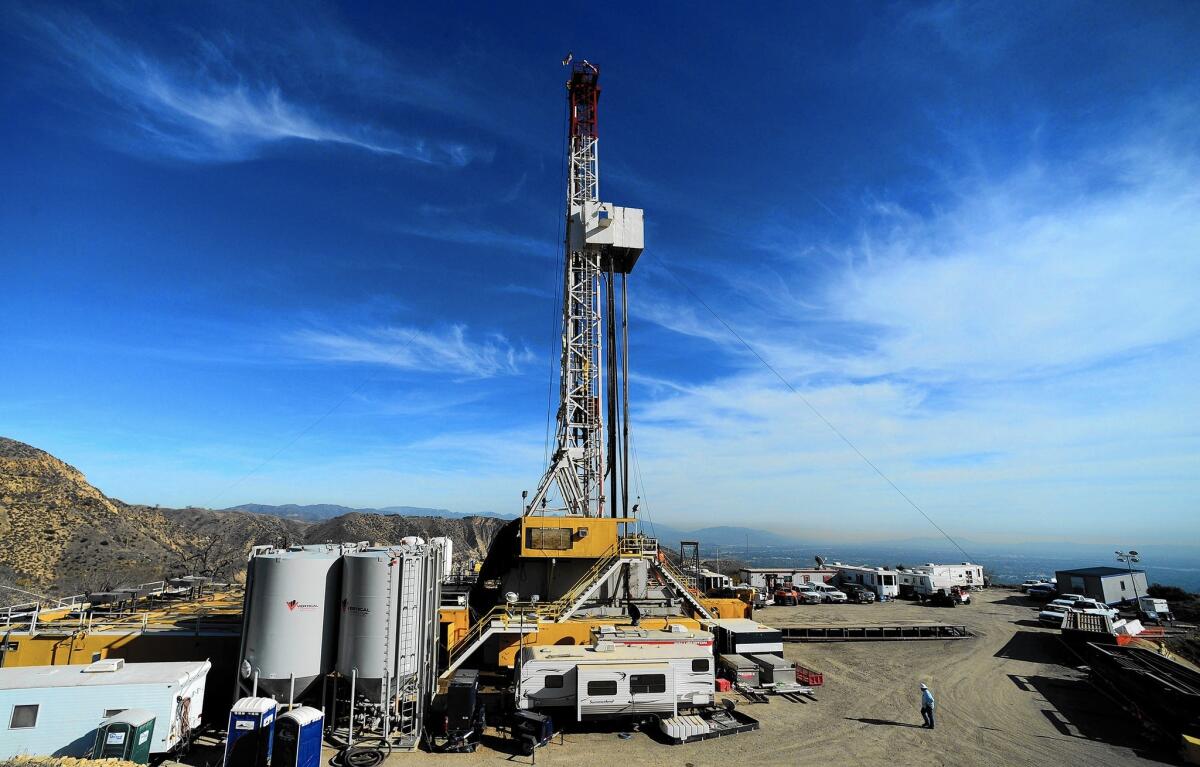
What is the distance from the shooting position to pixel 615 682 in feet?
45.6

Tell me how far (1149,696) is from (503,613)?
721 inches

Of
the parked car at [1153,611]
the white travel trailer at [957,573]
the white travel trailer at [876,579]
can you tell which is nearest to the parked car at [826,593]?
the white travel trailer at [876,579]

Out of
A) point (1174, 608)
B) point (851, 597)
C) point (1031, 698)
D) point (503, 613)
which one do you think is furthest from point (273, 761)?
Result: point (1174, 608)

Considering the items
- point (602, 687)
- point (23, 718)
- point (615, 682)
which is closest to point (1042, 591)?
point (615, 682)

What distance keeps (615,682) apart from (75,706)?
37.9 feet

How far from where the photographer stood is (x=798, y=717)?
49.5 ft

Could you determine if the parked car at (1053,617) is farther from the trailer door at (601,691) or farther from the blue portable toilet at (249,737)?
the blue portable toilet at (249,737)

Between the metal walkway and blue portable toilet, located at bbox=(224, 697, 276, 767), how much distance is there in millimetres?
19904

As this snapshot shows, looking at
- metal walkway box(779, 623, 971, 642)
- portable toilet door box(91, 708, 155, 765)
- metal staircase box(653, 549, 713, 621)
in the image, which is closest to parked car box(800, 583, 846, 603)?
metal walkway box(779, 623, 971, 642)

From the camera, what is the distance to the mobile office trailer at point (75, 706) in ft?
37.7

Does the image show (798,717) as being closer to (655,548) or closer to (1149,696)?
(655,548)

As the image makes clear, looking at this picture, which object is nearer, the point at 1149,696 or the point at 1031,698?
the point at 1149,696

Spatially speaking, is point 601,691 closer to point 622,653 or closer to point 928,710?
point 622,653

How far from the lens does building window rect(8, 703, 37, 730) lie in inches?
452
